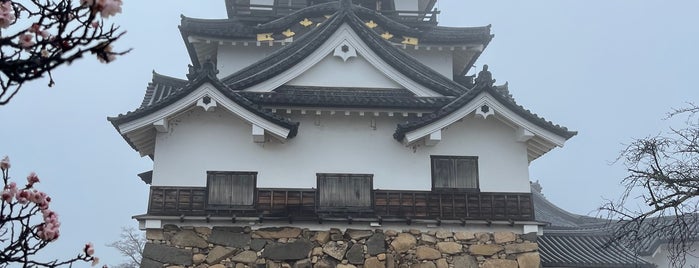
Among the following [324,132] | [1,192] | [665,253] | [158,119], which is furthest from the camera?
[665,253]

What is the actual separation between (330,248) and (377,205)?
116 centimetres

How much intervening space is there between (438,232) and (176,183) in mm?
4718

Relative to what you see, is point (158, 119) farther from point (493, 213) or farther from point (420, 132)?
point (493, 213)

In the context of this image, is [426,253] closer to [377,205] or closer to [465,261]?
[465,261]

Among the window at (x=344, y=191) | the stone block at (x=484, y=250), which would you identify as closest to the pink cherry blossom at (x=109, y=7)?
the window at (x=344, y=191)

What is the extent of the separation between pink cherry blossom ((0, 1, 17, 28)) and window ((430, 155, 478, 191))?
Result: 8482 mm

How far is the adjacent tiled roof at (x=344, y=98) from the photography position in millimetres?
11016

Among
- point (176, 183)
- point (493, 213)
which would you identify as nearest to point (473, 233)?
point (493, 213)

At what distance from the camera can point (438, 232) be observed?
35.7ft

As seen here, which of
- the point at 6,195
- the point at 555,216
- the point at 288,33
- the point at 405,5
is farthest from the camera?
the point at 555,216

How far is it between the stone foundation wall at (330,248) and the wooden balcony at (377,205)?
29cm

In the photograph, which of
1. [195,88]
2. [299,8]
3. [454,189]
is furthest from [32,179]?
[299,8]

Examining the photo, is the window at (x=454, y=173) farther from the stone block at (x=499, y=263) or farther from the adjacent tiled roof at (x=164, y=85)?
the adjacent tiled roof at (x=164, y=85)

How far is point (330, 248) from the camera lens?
1062 centimetres
